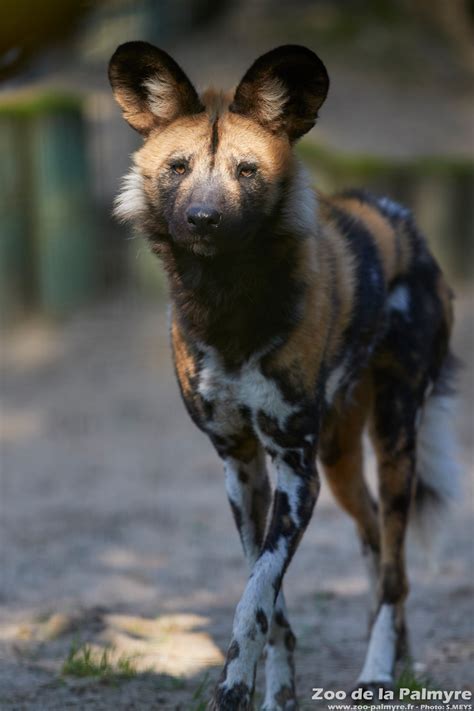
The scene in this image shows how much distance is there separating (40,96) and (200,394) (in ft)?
17.4

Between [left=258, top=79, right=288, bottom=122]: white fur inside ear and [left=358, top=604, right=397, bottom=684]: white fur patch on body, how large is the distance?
1450 mm

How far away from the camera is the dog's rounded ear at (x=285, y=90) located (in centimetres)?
253

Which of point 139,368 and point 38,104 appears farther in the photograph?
point 38,104

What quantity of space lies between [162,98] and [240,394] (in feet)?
2.45

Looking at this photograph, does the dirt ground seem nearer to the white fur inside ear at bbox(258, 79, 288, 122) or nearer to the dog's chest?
the dog's chest

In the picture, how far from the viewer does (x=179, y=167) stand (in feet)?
8.34

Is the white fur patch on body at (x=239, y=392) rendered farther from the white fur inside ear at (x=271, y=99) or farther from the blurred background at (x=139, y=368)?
the white fur inside ear at (x=271, y=99)

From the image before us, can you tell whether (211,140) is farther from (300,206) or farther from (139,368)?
(139,368)

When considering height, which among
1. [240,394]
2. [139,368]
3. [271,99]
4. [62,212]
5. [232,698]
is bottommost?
[232,698]

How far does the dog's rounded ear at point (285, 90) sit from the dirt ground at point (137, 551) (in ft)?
4.66

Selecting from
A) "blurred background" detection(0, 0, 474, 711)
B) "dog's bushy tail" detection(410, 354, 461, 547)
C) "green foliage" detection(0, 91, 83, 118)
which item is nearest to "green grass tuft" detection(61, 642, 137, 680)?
"blurred background" detection(0, 0, 474, 711)

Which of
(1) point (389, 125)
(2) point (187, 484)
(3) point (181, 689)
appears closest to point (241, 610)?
(3) point (181, 689)

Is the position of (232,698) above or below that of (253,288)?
below

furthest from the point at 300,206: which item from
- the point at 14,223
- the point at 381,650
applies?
the point at 14,223
